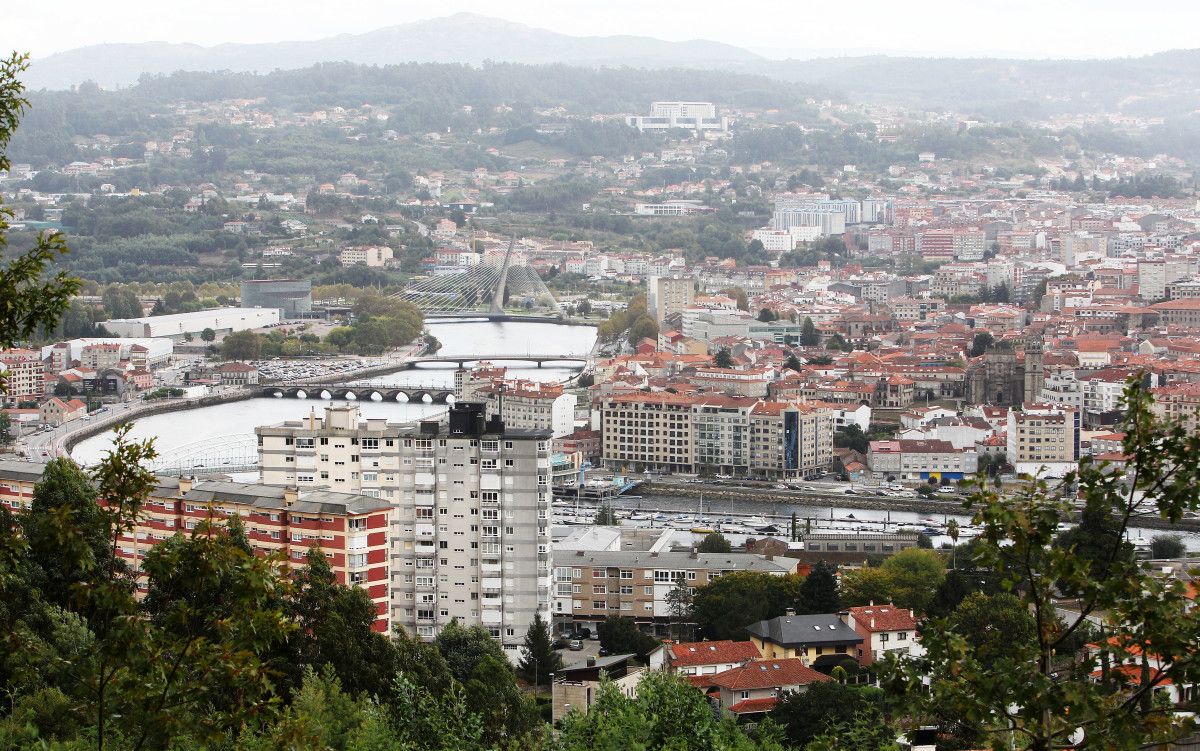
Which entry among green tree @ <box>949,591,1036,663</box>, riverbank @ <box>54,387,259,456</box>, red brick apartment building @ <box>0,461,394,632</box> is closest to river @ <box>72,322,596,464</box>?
riverbank @ <box>54,387,259,456</box>

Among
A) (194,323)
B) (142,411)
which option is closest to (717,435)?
(142,411)

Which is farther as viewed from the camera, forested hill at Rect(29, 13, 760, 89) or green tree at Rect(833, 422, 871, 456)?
forested hill at Rect(29, 13, 760, 89)

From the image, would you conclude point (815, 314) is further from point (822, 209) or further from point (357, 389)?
point (822, 209)

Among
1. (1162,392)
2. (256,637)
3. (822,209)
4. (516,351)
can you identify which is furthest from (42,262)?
(822,209)

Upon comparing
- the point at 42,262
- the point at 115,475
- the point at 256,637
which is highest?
the point at 42,262

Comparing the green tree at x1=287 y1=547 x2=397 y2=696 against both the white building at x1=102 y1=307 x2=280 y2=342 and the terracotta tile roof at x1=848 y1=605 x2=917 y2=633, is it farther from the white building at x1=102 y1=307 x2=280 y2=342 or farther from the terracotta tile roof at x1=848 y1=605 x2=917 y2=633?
the white building at x1=102 y1=307 x2=280 y2=342

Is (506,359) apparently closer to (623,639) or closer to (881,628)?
(623,639)
